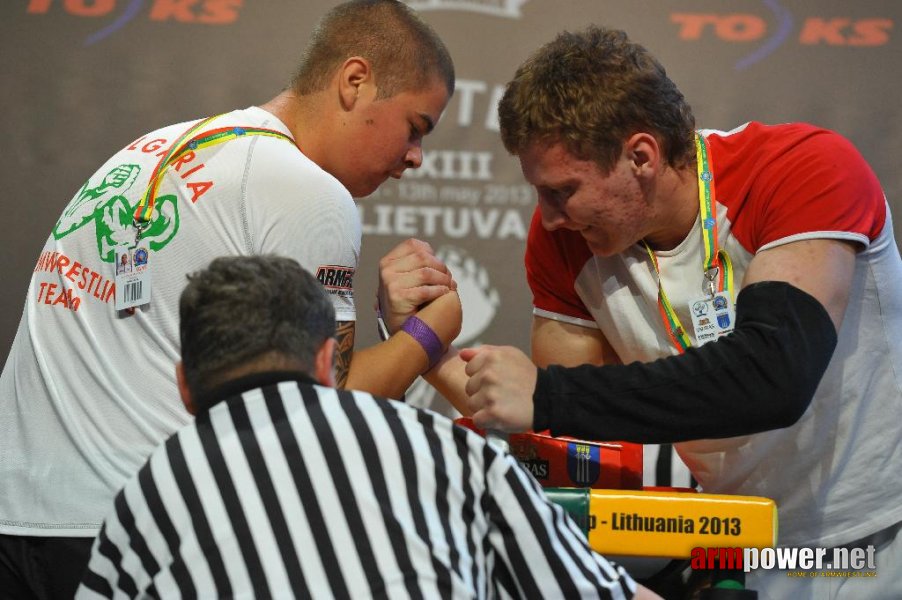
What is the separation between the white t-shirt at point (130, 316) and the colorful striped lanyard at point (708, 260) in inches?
25.2

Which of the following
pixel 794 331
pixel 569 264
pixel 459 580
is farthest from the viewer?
pixel 569 264

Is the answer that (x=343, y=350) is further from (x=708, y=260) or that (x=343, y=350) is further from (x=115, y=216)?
(x=708, y=260)

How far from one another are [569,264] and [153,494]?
1168 mm

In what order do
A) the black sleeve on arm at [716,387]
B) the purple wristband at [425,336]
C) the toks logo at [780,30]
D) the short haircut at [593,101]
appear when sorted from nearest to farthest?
the black sleeve on arm at [716,387], the short haircut at [593,101], the purple wristband at [425,336], the toks logo at [780,30]

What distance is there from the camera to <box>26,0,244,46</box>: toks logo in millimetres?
3561

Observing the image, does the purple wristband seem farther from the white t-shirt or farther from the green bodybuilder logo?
the green bodybuilder logo

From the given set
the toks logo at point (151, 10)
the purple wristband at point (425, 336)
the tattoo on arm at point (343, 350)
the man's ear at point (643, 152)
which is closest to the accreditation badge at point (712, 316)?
the man's ear at point (643, 152)

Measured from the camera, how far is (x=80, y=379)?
1.71 meters

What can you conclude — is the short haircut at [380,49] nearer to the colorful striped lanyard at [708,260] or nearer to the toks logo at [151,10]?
the colorful striped lanyard at [708,260]

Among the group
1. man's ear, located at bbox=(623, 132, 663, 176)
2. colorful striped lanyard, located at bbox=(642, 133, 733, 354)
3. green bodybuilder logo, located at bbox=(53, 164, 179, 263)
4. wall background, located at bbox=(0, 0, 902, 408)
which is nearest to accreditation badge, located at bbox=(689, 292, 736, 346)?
colorful striped lanyard, located at bbox=(642, 133, 733, 354)

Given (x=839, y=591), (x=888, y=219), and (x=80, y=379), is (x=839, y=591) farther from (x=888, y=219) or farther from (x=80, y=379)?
(x=80, y=379)

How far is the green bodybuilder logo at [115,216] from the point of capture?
170 centimetres

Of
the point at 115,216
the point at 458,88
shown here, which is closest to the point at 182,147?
the point at 115,216

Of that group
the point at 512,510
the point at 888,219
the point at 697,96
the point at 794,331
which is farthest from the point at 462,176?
the point at 512,510
